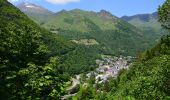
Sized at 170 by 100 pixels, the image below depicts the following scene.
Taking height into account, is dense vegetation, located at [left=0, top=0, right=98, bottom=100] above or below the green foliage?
below

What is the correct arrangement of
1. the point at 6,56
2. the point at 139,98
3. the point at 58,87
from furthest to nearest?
the point at 139,98 < the point at 6,56 < the point at 58,87

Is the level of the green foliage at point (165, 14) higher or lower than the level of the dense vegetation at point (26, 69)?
higher

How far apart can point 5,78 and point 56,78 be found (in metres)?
1.79

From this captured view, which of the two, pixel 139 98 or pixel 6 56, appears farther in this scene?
pixel 139 98

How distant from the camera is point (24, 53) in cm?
1599

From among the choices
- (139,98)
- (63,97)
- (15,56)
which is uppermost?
A: (15,56)

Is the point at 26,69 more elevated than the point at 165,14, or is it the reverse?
the point at 165,14

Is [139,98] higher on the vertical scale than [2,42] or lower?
lower

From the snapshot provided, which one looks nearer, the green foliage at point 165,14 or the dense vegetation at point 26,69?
the dense vegetation at point 26,69

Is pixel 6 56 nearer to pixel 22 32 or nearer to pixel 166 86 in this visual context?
pixel 22 32

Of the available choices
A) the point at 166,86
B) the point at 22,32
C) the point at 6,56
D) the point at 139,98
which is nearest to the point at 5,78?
the point at 6,56

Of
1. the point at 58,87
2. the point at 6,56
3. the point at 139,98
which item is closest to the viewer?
the point at 58,87

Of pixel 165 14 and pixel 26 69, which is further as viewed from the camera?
pixel 165 14

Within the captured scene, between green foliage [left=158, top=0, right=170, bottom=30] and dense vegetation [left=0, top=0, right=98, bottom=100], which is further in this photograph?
green foliage [left=158, top=0, right=170, bottom=30]
